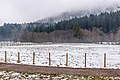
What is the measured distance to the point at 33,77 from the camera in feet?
68.5

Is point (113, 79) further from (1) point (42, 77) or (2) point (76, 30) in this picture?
(2) point (76, 30)

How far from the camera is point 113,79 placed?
1981 centimetres

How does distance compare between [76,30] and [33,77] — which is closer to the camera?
[33,77]

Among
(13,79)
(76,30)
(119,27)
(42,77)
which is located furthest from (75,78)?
(119,27)

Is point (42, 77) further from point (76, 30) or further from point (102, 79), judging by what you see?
point (76, 30)

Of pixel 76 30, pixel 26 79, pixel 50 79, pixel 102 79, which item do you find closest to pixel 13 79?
pixel 26 79

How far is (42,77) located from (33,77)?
0.62 m

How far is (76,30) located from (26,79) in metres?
171

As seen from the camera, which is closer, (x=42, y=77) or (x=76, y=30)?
(x=42, y=77)

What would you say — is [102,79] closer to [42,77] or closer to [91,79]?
[91,79]

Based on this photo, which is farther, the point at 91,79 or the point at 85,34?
the point at 85,34

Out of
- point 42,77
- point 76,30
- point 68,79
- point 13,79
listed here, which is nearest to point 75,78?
point 68,79

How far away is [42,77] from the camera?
20.8 m

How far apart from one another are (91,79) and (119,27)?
183 m
